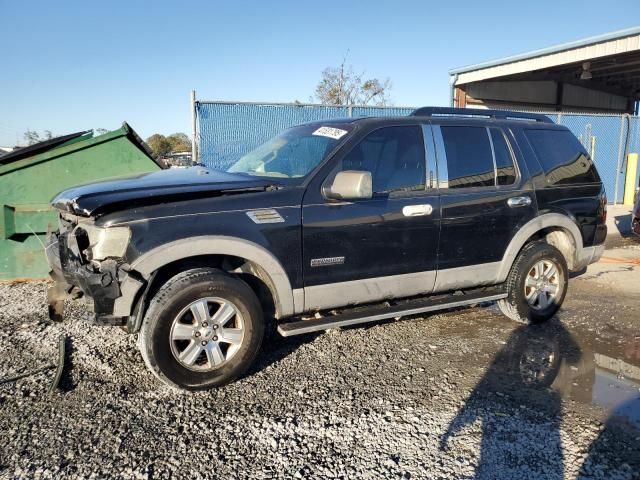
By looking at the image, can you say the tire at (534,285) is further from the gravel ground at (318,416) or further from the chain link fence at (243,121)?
the chain link fence at (243,121)

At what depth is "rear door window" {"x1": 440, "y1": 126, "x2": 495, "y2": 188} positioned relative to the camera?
171 inches

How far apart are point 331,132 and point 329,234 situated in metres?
0.98

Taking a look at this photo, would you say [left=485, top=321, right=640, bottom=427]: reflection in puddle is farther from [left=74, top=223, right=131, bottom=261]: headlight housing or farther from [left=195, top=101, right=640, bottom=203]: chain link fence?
[left=195, top=101, right=640, bottom=203]: chain link fence

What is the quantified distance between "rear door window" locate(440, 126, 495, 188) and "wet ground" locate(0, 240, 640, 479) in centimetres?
145

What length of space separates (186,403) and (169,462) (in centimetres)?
65

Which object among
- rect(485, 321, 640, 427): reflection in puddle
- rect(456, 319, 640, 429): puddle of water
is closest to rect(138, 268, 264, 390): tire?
rect(456, 319, 640, 429): puddle of water

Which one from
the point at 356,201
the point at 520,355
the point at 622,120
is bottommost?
the point at 520,355

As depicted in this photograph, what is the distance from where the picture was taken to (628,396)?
345 cm

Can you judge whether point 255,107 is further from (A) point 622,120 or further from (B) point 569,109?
(B) point 569,109

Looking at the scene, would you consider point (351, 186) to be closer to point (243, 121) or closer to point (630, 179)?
point (243, 121)

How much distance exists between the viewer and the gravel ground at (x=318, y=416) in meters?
2.64

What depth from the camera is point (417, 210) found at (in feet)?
13.3

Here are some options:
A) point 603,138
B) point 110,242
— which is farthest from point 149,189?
point 603,138

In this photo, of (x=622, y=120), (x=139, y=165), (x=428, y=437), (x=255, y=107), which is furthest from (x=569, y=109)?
(x=428, y=437)
